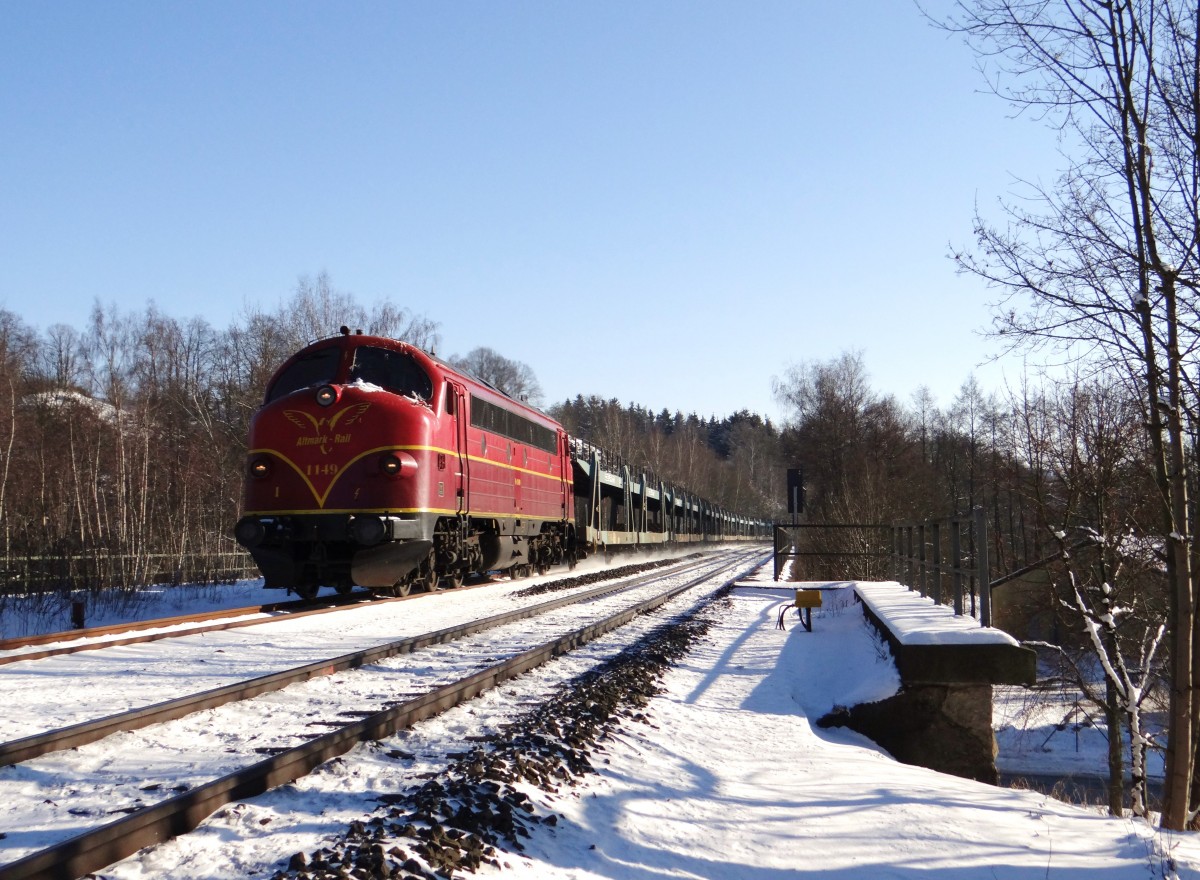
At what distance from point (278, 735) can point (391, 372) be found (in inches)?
363

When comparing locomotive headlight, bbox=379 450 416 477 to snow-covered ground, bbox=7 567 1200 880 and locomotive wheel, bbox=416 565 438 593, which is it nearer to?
locomotive wheel, bbox=416 565 438 593

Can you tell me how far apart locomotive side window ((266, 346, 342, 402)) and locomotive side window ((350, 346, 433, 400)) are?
35 centimetres

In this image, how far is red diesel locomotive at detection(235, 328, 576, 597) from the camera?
13070 mm

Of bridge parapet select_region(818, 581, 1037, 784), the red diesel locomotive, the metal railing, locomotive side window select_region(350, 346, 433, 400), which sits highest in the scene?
locomotive side window select_region(350, 346, 433, 400)

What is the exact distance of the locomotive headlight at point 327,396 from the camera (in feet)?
43.8

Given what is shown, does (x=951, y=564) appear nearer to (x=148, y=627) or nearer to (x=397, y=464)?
(x=397, y=464)

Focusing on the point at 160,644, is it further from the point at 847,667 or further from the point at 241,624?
the point at 847,667

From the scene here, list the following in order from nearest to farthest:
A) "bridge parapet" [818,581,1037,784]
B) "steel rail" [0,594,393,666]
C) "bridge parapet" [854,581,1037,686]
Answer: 1. "bridge parapet" [854,581,1037,686]
2. "bridge parapet" [818,581,1037,784]
3. "steel rail" [0,594,393,666]

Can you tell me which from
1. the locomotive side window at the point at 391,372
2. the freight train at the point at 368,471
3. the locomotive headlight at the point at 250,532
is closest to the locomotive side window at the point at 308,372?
the freight train at the point at 368,471

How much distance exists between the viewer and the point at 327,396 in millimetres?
13359

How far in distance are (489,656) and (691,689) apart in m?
2.08

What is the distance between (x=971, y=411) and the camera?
189 ft

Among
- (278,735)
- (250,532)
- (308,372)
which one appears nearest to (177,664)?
(278,735)

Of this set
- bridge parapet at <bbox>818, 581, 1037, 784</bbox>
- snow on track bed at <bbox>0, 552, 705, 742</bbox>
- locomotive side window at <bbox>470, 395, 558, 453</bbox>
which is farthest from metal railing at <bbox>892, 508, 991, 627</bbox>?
locomotive side window at <bbox>470, 395, 558, 453</bbox>
